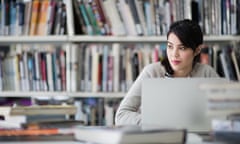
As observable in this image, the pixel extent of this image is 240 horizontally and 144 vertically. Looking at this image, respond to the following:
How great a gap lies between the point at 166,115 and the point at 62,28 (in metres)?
1.59

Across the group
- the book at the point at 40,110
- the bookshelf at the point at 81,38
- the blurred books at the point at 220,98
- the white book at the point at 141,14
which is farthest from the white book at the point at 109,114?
the blurred books at the point at 220,98

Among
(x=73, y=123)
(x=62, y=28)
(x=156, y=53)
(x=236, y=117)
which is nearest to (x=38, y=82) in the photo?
(x=62, y=28)

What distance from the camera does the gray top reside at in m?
2.12

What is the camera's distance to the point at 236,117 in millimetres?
1329

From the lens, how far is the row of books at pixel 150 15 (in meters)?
2.90

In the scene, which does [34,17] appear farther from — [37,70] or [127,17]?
[127,17]

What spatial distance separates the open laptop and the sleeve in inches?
18.2

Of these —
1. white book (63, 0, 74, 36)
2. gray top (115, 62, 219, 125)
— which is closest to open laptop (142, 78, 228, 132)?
gray top (115, 62, 219, 125)

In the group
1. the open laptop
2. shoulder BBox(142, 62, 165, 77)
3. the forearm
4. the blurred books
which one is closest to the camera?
the blurred books

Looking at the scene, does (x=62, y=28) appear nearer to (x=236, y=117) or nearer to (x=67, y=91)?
(x=67, y=91)

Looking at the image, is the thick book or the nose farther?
the nose

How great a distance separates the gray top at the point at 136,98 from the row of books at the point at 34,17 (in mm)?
823

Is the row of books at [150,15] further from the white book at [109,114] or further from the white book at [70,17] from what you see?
the white book at [109,114]

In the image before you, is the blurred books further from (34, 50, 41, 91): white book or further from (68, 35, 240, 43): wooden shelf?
(34, 50, 41, 91): white book
